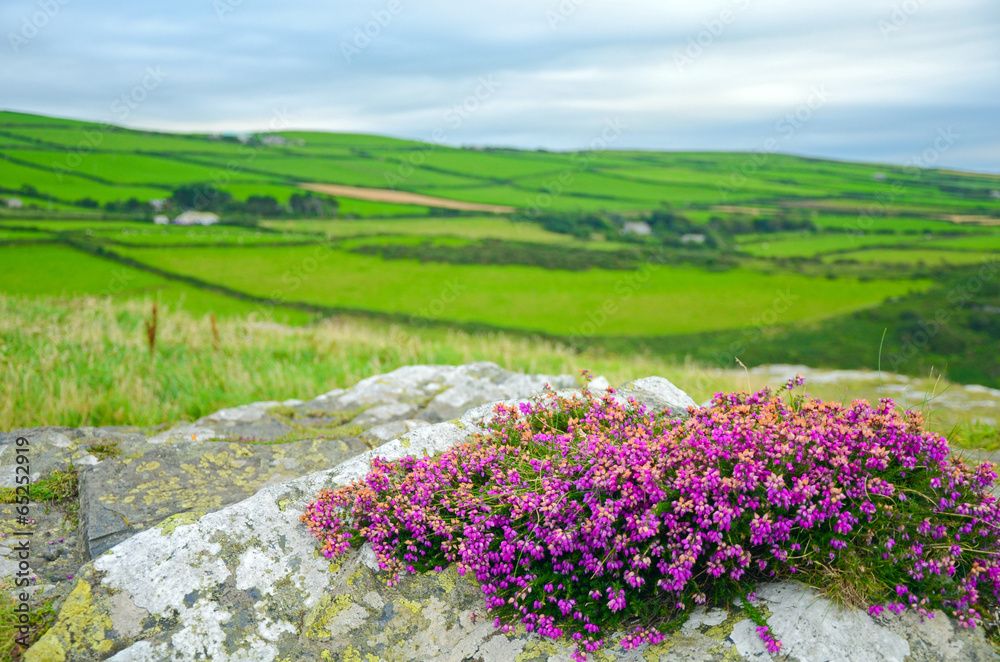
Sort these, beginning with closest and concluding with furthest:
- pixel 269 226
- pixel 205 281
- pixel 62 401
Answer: pixel 62 401, pixel 205 281, pixel 269 226

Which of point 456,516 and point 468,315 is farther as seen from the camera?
point 468,315

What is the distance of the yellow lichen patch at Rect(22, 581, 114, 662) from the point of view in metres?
3.07

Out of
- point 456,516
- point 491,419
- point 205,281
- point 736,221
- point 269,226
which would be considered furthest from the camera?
point 736,221

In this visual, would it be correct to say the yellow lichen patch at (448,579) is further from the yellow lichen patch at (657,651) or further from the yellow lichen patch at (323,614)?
the yellow lichen patch at (657,651)

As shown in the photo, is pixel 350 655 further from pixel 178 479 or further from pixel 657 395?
pixel 657 395

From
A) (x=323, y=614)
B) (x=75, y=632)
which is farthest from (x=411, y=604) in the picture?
(x=75, y=632)

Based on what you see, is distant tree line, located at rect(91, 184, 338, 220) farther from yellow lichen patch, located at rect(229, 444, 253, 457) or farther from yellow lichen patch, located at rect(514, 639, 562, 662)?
yellow lichen patch, located at rect(514, 639, 562, 662)

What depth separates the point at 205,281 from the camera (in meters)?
33.3

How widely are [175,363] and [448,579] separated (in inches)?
421

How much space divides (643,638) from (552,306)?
31.0 metres

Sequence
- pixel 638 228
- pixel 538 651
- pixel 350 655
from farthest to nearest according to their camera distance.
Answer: pixel 638 228 → pixel 350 655 → pixel 538 651

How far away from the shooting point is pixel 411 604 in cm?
346

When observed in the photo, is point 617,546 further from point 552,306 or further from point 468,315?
point 552,306

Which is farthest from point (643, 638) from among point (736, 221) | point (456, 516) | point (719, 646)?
point (736, 221)
